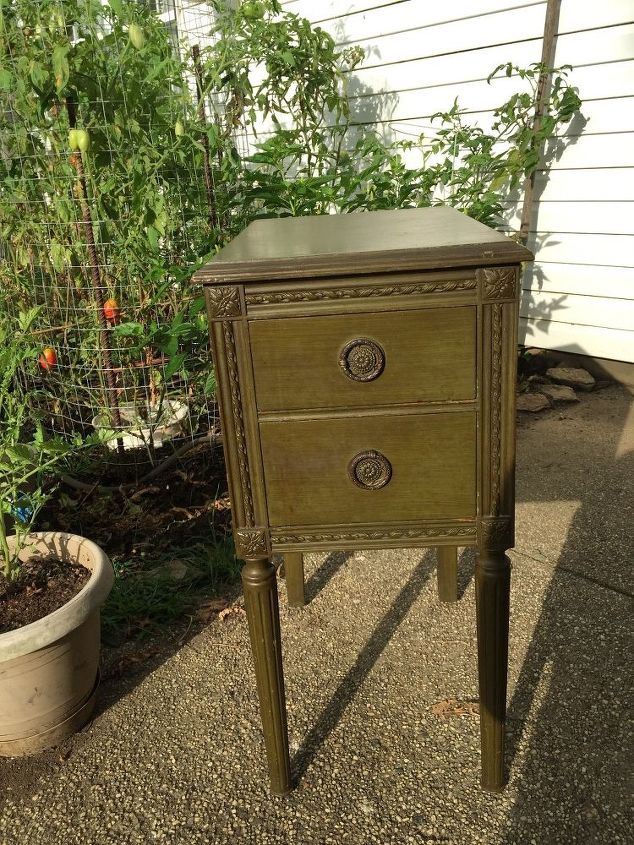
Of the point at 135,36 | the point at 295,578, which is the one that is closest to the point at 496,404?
the point at 295,578

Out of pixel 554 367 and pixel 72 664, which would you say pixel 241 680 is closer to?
pixel 72 664

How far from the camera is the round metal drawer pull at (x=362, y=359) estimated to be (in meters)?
1.35

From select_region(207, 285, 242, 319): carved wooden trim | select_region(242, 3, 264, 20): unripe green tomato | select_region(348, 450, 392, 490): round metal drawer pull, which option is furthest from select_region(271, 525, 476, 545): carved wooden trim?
select_region(242, 3, 264, 20): unripe green tomato

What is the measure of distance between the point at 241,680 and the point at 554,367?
3.32 meters

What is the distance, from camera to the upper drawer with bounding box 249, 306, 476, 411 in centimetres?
133

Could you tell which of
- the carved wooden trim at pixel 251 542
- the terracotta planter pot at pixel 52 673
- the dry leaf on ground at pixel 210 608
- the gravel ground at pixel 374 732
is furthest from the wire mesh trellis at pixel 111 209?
the carved wooden trim at pixel 251 542

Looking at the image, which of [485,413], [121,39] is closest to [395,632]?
[485,413]

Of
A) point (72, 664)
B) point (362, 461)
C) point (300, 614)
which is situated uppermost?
point (362, 461)

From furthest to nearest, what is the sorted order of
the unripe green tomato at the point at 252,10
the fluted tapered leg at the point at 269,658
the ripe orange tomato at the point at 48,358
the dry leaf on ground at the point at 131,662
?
the unripe green tomato at the point at 252,10 < the ripe orange tomato at the point at 48,358 < the dry leaf on ground at the point at 131,662 < the fluted tapered leg at the point at 269,658

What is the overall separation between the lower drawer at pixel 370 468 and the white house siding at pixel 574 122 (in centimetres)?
325

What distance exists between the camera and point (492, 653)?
157 centimetres

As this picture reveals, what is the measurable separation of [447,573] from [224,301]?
1.45 m

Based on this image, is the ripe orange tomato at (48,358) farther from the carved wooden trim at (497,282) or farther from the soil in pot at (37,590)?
the carved wooden trim at (497,282)

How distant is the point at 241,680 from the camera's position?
2135mm
